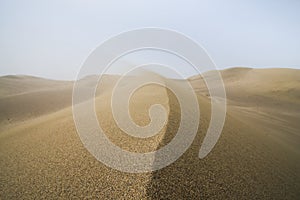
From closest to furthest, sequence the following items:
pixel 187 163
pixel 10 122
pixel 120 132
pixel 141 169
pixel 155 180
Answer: pixel 155 180 < pixel 141 169 < pixel 187 163 < pixel 120 132 < pixel 10 122

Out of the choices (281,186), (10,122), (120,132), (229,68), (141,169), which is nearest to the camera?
(141,169)

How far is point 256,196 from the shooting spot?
1874 millimetres

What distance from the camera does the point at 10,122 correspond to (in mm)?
5449

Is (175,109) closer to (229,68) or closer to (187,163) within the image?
(187,163)

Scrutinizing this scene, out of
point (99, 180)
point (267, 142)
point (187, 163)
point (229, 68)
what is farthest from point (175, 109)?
point (229, 68)

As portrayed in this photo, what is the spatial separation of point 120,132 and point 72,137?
28.3 inches

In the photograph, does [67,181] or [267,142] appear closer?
[67,181]

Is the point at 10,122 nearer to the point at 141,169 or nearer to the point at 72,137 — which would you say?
the point at 72,137

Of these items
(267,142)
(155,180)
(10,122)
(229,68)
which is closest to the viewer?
(155,180)

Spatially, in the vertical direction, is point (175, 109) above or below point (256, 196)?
above

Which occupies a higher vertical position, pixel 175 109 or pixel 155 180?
pixel 175 109

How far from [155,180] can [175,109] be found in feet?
4.28

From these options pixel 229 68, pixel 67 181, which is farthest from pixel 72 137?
pixel 229 68

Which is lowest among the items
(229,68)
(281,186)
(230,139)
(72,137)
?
(281,186)
